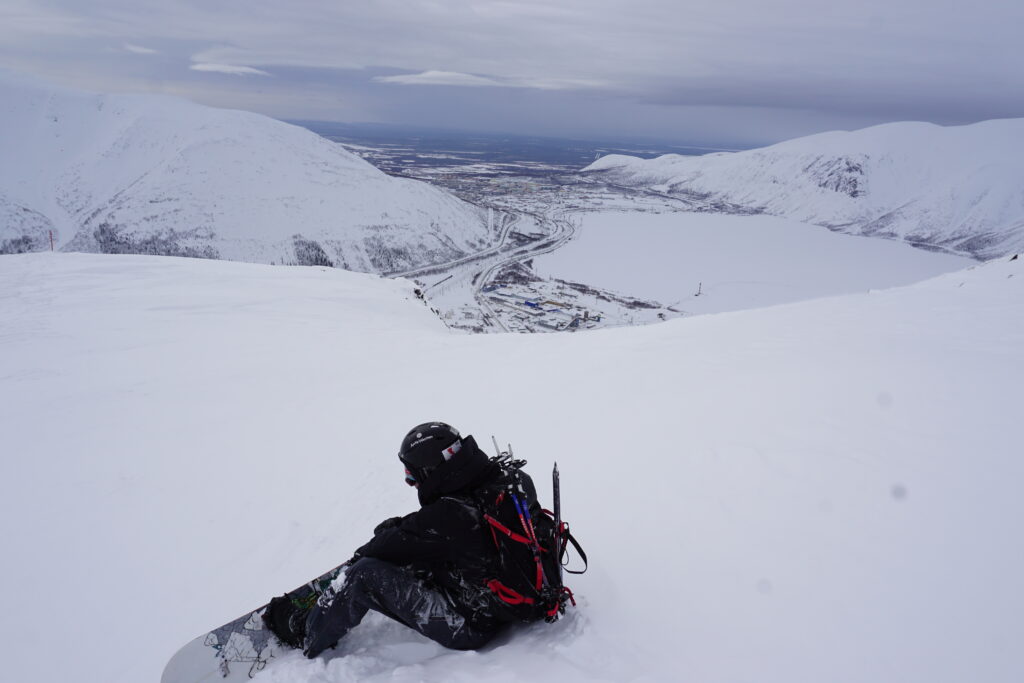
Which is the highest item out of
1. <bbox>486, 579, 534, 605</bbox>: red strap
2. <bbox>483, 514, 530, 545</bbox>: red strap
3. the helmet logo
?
the helmet logo

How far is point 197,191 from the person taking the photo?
369 ft

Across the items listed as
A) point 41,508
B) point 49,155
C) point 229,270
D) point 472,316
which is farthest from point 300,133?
point 41,508

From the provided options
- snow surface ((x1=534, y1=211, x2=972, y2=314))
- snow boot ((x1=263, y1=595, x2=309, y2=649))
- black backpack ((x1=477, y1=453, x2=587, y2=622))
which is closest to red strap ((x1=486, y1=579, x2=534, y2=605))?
black backpack ((x1=477, y1=453, x2=587, y2=622))

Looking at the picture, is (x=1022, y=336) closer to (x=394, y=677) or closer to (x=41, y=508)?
(x=394, y=677)

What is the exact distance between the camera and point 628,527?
488 centimetres

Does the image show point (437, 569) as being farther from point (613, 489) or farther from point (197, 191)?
point (197, 191)

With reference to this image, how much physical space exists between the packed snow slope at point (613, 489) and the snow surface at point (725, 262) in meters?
74.1

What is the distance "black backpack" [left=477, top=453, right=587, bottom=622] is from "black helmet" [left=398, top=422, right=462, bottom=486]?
0.41 meters

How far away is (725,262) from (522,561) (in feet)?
427

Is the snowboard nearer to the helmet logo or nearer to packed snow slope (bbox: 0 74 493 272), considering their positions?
the helmet logo

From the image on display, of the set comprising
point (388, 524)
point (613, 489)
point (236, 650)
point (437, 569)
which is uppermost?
point (388, 524)

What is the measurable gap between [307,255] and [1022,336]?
11336 centimetres

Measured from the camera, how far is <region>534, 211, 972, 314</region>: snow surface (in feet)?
317

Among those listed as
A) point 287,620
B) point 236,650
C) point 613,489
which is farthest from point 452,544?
point 613,489
